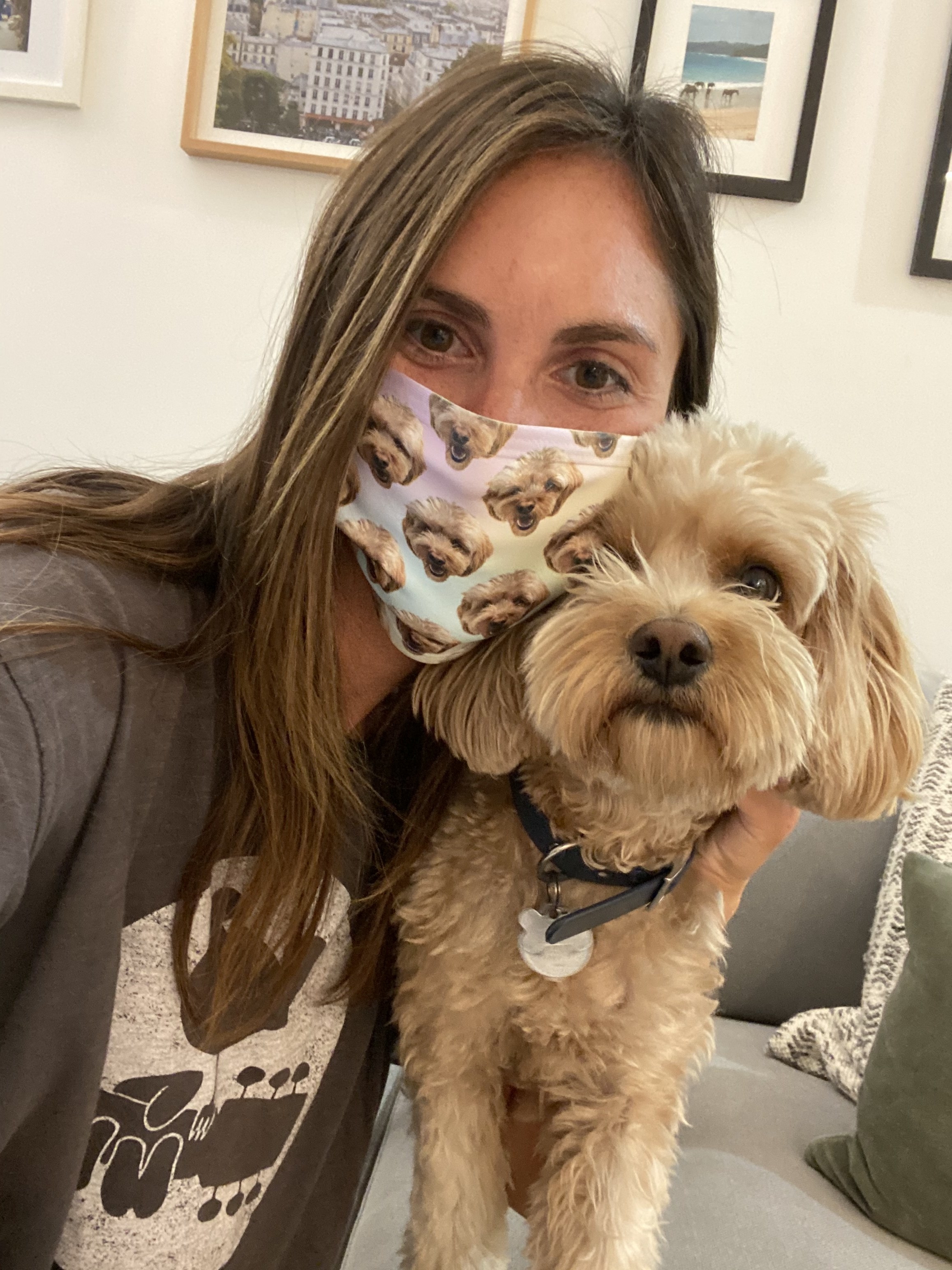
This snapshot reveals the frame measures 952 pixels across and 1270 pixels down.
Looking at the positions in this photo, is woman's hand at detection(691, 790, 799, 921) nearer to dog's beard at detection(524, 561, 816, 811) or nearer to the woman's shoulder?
dog's beard at detection(524, 561, 816, 811)

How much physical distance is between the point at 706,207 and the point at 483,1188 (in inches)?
43.0

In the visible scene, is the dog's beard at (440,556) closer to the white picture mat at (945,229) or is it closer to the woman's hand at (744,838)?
the woman's hand at (744,838)

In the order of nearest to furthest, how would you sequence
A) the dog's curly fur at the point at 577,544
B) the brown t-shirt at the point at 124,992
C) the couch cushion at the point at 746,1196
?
the brown t-shirt at the point at 124,992 < the dog's curly fur at the point at 577,544 < the couch cushion at the point at 746,1196

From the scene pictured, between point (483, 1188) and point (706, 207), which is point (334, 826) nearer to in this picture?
point (483, 1188)

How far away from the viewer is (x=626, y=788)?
2.87 feet

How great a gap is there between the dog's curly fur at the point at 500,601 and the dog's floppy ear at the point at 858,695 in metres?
0.28

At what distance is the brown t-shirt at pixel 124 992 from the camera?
678 mm

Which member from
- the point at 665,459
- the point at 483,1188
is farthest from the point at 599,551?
the point at 483,1188

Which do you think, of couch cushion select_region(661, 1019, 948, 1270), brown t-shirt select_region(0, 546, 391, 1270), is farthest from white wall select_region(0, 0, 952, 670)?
brown t-shirt select_region(0, 546, 391, 1270)

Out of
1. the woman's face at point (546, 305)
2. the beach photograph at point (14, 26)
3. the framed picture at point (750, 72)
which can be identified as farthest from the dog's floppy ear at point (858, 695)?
the beach photograph at point (14, 26)

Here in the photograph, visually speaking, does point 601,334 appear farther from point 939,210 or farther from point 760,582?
point 939,210

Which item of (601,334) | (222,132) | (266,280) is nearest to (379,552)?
(601,334)

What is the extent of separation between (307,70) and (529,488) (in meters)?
1.69

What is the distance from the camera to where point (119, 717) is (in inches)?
28.5
